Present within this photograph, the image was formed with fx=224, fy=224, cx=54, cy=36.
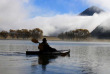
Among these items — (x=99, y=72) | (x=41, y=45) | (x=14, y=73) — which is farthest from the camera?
(x=41, y=45)

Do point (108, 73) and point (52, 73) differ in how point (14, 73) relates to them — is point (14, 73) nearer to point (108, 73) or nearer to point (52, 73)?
point (52, 73)

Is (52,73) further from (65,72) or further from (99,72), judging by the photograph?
(99,72)

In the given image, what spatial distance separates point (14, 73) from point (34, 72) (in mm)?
1959

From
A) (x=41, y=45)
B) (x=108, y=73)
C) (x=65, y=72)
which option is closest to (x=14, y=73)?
(x=65, y=72)

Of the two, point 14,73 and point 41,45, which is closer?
point 14,73

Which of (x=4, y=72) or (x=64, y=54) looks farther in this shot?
(x=64, y=54)

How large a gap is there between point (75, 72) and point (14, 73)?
6072 mm

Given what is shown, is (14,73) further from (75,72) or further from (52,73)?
(75,72)

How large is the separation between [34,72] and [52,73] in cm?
180

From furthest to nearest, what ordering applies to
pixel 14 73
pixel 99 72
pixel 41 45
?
pixel 41 45 < pixel 99 72 < pixel 14 73

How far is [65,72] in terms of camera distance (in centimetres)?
2252

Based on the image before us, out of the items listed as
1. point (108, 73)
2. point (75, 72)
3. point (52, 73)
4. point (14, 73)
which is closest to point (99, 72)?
point (108, 73)

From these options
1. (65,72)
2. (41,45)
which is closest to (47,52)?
(41,45)

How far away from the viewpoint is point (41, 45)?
41188 mm
